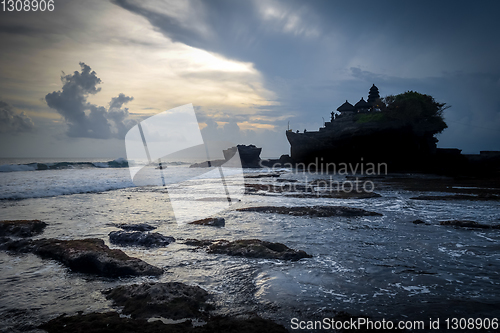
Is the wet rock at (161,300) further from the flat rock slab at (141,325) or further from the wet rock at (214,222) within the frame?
the wet rock at (214,222)

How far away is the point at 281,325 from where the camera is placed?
286 centimetres

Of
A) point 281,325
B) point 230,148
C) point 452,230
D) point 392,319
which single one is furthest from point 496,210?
point 230,148

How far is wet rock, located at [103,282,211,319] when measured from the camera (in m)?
3.06

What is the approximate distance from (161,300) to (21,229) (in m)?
5.69

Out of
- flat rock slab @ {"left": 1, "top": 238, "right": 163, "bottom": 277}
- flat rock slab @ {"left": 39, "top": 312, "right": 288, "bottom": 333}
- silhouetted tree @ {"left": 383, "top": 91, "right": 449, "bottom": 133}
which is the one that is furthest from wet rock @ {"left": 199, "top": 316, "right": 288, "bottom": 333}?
silhouetted tree @ {"left": 383, "top": 91, "right": 449, "bottom": 133}

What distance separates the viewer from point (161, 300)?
10.6 feet

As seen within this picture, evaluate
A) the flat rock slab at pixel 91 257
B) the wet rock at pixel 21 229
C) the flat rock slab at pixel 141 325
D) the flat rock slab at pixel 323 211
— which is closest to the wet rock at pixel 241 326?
the flat rock slab at pixel 141 325

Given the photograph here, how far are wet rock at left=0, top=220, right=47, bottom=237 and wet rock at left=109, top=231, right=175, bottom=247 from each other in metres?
2.23

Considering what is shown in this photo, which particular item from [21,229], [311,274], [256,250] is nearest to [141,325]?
[311,274]

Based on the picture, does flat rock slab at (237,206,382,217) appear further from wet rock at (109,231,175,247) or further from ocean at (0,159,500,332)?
wet rock at (109,231,175,247)

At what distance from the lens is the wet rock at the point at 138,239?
5.91m

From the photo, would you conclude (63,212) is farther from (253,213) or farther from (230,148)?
(230,148)

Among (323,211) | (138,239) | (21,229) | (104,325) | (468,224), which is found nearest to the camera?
(104,325)

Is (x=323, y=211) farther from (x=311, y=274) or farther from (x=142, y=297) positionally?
(x=142, y=297)
